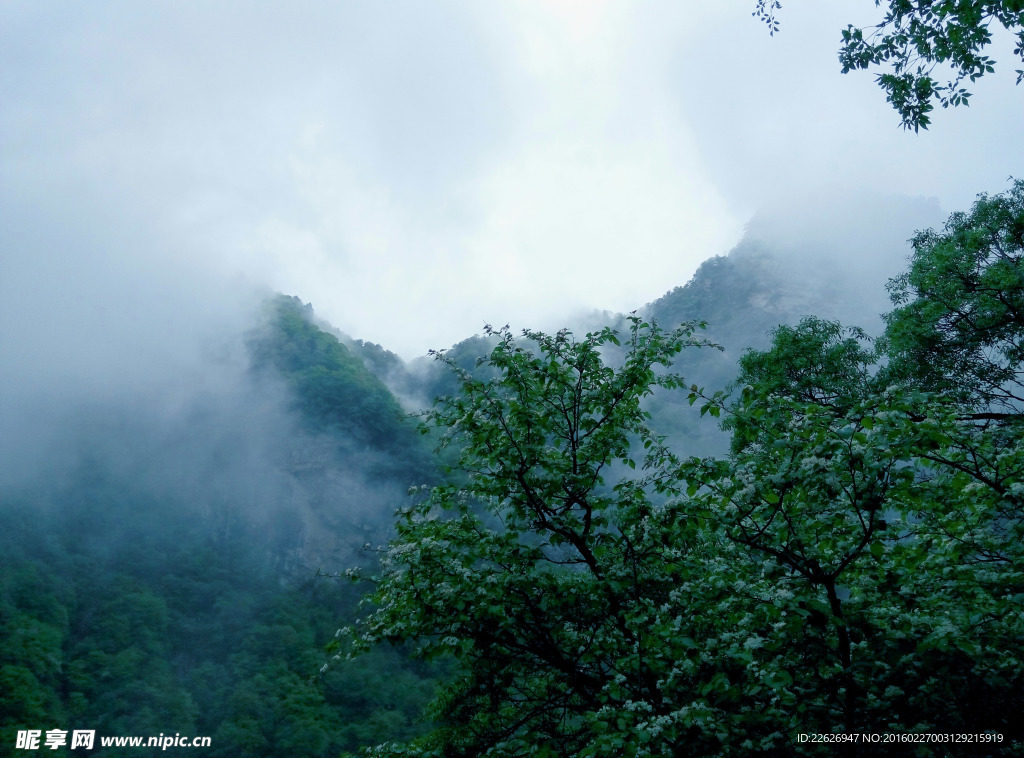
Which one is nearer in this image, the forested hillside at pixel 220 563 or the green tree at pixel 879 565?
the green tree at pixel 879 565

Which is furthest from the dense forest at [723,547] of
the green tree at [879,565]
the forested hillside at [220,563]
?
the forested hillside at [220,563]

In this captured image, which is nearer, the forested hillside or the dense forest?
the dense forest

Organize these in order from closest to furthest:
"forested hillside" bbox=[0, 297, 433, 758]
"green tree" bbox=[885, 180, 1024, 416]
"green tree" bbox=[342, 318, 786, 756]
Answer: "green tree" bbox=[342, 318, 786, 756], "green tree" bbox=[885, 180, 1024, 416], "forested hillside" bbox=[0, 297, 433, 758]

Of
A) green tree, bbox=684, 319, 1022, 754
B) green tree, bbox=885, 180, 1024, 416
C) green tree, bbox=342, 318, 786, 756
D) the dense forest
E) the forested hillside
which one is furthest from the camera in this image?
the forested hillside

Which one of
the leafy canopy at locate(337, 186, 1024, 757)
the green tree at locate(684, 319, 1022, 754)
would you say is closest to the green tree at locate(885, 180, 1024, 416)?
the leafy canopy at locate(337, 186, 1024, 757)

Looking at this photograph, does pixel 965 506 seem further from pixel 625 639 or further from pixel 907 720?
pixel 625 639

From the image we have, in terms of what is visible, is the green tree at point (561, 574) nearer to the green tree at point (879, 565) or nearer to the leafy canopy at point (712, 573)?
the leafy canopy at point (712, 573)

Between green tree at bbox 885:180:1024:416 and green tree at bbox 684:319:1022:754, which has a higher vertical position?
green tree at bbox 885:180:1024:416

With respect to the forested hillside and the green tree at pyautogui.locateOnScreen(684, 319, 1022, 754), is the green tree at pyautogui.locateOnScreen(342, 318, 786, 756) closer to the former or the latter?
the green tree at pyautogui.locateOnScreen(684, 319, 1022, 754)

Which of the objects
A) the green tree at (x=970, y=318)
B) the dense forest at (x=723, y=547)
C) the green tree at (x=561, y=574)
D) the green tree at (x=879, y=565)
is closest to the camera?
the green tree at (x=879, y=565)

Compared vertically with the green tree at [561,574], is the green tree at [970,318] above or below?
above

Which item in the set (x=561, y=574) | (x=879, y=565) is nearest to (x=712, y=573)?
(x=879, y=565)

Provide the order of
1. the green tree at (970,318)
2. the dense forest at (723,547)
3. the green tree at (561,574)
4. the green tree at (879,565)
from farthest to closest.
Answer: the green tree at (970,318)
the green tree at (561,574)
the dense forest at (723,547)
the green tree at (879,565)

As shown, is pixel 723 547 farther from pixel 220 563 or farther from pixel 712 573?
pixel 220 563
